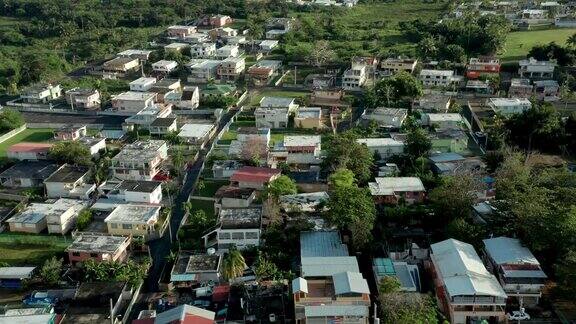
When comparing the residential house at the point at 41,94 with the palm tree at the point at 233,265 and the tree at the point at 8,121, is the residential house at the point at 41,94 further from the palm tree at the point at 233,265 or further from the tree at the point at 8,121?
the palm tree at the point at 233,265

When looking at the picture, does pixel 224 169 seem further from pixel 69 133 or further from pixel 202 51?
pixel 202 51

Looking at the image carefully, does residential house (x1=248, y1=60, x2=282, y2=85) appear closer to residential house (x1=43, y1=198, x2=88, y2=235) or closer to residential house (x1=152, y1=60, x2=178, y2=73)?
residential house (x1=152, y1=60, x2=178, y2=73)

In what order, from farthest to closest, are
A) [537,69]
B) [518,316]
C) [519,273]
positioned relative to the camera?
[537,69] < [519,273] < [518,316]

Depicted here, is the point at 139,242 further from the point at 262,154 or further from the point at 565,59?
the point at 565,59

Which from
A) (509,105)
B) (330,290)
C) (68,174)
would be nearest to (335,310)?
(330,290)

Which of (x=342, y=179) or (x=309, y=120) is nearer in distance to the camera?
(x=342, y=179)

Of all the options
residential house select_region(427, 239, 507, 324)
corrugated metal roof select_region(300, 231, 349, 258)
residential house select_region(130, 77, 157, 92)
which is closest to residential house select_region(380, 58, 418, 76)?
residential house select_region(130, 77, 157, 92)

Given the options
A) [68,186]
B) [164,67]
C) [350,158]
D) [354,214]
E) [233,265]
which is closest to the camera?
[233,265]
